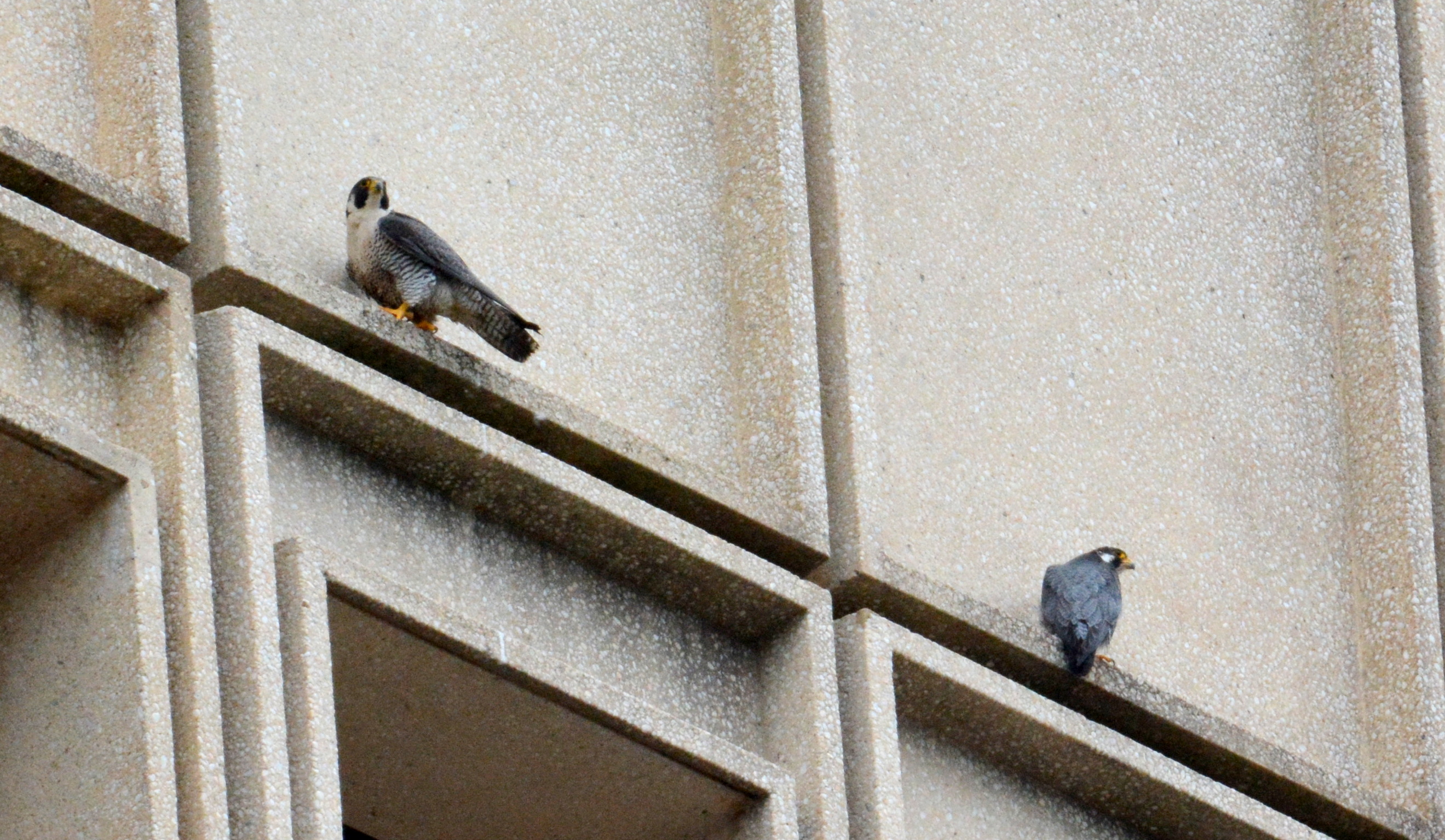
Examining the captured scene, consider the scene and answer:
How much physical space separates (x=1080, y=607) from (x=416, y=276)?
178cm

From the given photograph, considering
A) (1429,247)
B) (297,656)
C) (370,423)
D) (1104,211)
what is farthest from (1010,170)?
(297,656)

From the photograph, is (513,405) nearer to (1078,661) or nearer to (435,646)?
(435,646)

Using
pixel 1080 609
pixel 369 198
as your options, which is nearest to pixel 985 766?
pixel 1080 609

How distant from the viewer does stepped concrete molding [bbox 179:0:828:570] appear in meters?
5.78

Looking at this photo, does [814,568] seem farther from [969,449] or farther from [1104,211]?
[1104,211]

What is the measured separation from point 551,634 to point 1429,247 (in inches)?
135

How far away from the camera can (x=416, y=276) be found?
227 inches

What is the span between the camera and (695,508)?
6070mm

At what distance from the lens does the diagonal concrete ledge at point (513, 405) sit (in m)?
5.37

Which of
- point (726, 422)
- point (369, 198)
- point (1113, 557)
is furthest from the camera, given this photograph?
point (1113, 557)

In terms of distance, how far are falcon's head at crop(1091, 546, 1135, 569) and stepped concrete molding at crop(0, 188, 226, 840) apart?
2.61 meters

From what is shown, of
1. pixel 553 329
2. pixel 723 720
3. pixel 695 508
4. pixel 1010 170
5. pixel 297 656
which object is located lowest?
pixel 297 656

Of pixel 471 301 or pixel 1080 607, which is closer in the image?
pixel 471 301

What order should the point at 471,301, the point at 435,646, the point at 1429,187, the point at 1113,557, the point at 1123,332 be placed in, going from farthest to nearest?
the point at 1429,187
the point at 1123,332
the point at 1113,557
the point at 471,301
the point at 435,646
